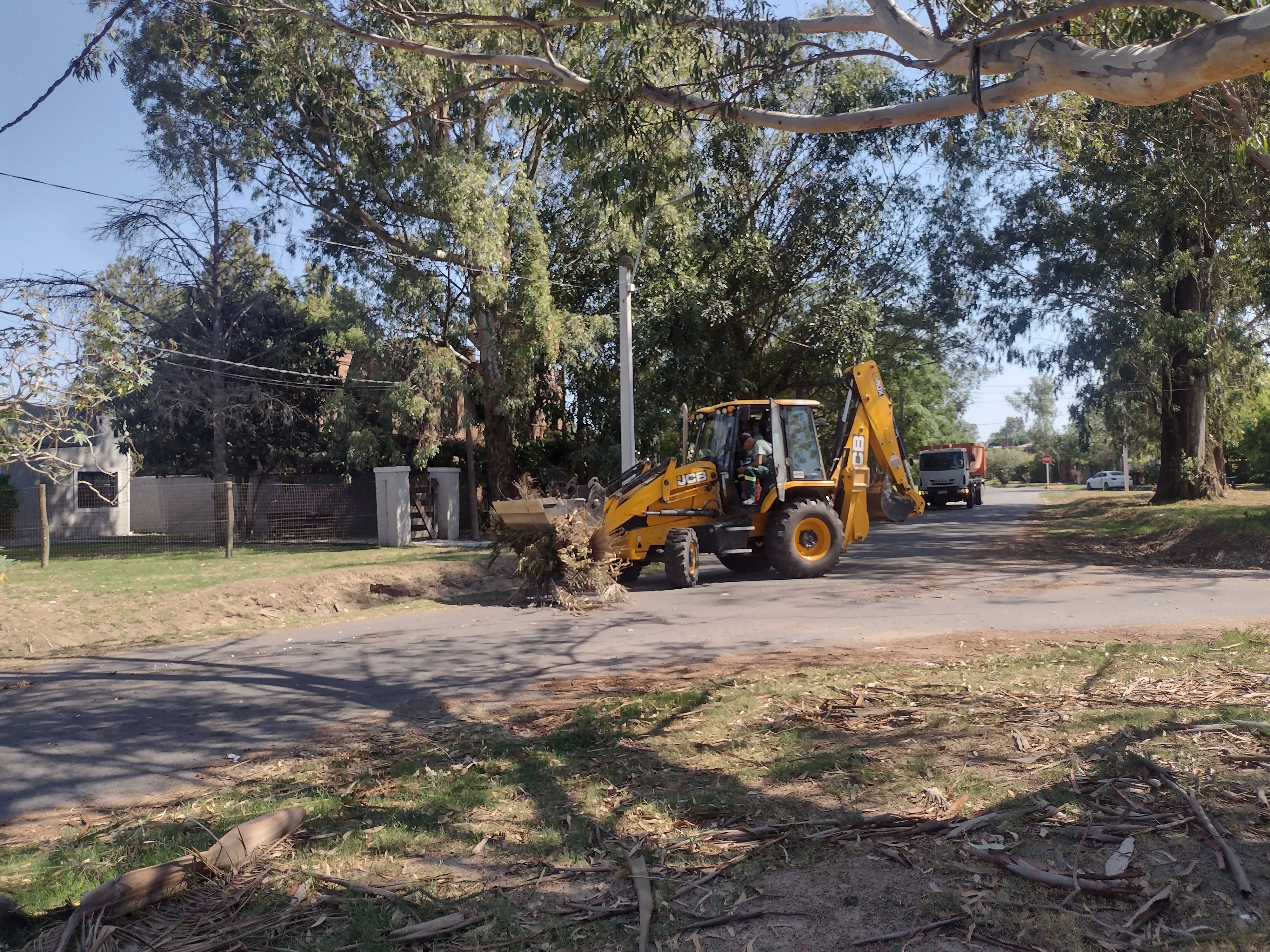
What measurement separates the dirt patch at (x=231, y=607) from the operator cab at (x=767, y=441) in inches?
170

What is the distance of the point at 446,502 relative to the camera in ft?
91.2

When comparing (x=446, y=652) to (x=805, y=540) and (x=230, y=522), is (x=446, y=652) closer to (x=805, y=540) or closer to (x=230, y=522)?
(x=805, y=540)

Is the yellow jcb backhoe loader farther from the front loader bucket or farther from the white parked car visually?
the white parked car

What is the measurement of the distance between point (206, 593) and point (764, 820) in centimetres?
1192

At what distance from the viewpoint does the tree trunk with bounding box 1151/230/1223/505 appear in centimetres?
2497

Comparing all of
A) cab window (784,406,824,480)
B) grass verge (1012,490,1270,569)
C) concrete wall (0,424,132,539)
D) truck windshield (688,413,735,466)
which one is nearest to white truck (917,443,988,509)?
grass verge (1012,490,1270,569)

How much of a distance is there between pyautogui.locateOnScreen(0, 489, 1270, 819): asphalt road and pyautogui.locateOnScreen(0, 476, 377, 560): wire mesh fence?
10.0 meters

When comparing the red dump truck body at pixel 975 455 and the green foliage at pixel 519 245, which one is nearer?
the green foliage at pixel 519 245

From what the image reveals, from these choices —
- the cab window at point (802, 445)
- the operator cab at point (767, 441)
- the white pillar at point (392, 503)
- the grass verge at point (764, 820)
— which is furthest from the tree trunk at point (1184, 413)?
the grass verge at point (764, 820)

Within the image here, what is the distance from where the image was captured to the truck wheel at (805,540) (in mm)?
15719

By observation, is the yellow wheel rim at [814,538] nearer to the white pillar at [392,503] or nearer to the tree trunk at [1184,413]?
the white pillar at [392,503]

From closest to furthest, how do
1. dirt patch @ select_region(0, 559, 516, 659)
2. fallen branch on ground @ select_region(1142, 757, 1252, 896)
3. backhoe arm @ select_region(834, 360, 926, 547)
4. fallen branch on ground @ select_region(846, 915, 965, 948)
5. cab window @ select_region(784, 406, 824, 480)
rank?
1. fallen branch on ground @ select_region(846, 915, 965, 948)
2. fallen branch on ground @ select_region(1142, 757, 1252, 896)
3. dirt patch @ select_region(0, 559, 516, 659)
4. cab window @ select_region(784, 406, 824, 480)
5. backhoe arm @ select_region(834, 360, 926, 547)

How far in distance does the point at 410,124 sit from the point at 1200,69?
65.4ft

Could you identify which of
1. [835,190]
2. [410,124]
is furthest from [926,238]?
[410,124]
